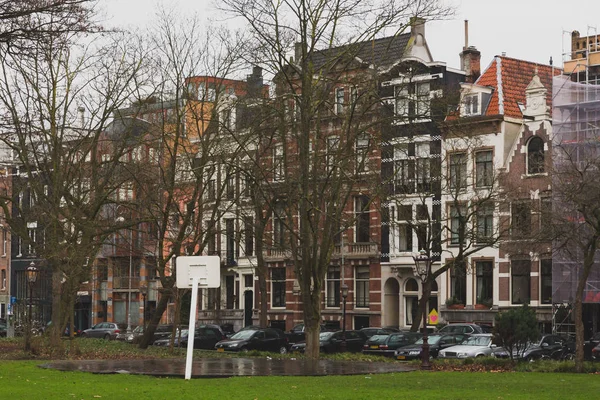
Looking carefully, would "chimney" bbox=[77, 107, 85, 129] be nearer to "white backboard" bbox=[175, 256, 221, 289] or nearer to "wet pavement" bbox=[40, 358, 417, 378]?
"wet pavement" bbox=[40, 358, 417, 378]

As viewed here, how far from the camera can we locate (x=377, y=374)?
2866 centimetres

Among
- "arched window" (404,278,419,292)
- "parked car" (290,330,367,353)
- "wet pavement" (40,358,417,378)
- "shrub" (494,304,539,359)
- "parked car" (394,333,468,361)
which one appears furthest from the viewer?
"arched window" (404,278,419,292)

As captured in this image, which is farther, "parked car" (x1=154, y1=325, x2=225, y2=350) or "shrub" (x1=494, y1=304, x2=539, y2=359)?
"parked car" (x1=154, y1=325, x2=225, y2=350)

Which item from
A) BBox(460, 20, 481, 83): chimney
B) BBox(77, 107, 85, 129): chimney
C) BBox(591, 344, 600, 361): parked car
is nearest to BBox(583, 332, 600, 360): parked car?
BBox(591, 344, 600, 361): parked car

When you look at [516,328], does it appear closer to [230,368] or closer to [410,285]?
[230,368]

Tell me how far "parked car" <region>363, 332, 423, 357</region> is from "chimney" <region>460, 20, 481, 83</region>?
78.3 ft

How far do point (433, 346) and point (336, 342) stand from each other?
708 centimetres

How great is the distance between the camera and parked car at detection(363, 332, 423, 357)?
4750cm

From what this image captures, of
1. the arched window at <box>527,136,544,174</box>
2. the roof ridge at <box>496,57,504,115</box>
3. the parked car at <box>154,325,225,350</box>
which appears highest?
the roof ridge at <box>496,57,504,115</box>

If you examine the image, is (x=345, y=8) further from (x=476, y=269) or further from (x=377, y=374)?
(x=476, y=269)

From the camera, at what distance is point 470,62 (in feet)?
223

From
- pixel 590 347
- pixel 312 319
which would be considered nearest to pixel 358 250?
pixel 590 347

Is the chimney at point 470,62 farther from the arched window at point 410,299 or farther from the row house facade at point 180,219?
the row house facade at point 180,219

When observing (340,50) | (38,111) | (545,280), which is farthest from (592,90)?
(38,111)
